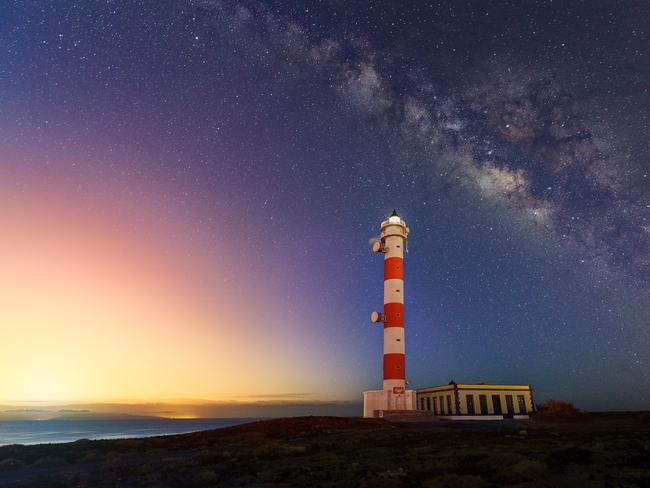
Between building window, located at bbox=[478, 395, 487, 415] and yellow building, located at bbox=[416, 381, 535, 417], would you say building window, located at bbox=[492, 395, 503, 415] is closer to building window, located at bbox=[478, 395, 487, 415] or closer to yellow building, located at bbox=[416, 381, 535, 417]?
yellow building, located at bbox=[416, 381, 535, 417]

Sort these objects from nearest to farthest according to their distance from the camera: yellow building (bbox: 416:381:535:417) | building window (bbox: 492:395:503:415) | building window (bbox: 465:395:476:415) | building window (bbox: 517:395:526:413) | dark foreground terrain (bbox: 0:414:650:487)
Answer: dark foreground terrain (bbox: 0:414:650:487) < building window (bbox: 465:395:476:415) < yellow building (bbox: 416:381:535:417) < building window (bbox: 492:395:503:415) < building window (bbox: 517:395:526:413)

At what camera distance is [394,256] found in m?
44.2

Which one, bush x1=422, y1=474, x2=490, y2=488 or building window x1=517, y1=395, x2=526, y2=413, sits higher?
building window x1=517, y1=395, x2=526, y2=413

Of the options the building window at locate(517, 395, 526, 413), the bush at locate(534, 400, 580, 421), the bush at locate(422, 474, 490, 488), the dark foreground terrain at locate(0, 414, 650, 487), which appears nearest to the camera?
the bush at locate(422, 474, 490, 488)

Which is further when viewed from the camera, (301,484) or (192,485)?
(192,485)

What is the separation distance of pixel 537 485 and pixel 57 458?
909 inches

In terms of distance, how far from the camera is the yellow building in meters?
41.8

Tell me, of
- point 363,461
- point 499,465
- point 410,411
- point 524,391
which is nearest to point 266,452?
point 363,461

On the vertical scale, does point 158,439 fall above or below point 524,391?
below

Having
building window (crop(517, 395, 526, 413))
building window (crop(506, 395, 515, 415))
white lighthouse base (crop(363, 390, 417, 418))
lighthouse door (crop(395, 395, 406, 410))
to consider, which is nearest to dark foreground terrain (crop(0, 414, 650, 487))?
white lighthouse base (crop(363, 390, 417, 418))

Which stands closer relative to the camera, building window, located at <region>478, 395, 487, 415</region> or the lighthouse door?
the lighthouse door

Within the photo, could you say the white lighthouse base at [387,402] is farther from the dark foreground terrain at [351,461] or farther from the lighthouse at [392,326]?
the dark foreground terrain at [351,461]

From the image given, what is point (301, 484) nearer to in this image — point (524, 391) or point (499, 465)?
point (499, 465)

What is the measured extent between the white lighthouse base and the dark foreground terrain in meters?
12.5
